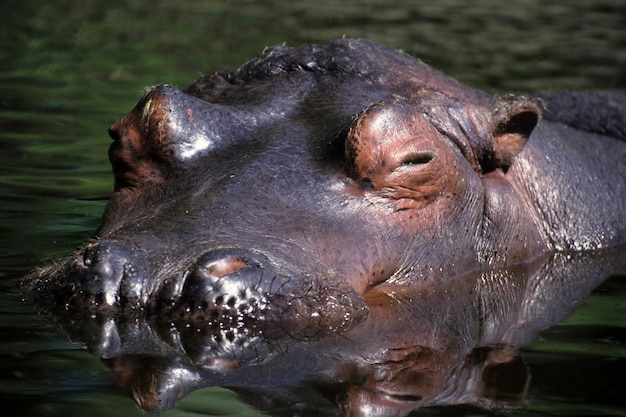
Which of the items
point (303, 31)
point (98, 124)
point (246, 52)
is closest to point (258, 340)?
point (98, 124)

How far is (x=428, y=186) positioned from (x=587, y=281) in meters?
1.12

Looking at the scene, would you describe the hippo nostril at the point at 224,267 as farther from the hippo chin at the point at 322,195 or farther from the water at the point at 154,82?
the water at the point at 154,82

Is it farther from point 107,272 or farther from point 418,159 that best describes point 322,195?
point 107,272

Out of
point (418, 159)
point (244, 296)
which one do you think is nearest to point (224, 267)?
point (244, 296)

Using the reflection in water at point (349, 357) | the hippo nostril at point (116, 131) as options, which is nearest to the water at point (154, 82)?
the reflection in water at point (349, 357)

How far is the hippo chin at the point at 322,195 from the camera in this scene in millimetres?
4508

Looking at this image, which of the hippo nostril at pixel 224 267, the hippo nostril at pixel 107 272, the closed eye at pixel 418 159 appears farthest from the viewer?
the closed eye at pixel 418 159

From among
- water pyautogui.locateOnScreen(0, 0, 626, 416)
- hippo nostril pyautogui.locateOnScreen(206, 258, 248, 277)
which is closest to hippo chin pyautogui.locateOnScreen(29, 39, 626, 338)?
hippo nostril pyautogui.locateOnScreen(206, 258, 248, 277)

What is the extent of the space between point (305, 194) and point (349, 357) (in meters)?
0.91

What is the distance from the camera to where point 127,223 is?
16.7 ft

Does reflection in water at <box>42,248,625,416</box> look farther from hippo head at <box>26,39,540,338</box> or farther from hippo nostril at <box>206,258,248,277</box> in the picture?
hippo nostril at <box>206,258,248,277</box>

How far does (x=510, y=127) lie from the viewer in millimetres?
5918

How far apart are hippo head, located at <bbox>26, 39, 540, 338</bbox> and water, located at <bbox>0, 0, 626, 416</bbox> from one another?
0.47 meters

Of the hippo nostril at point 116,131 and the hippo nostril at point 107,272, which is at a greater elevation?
the hippo nostril at point 116,131
